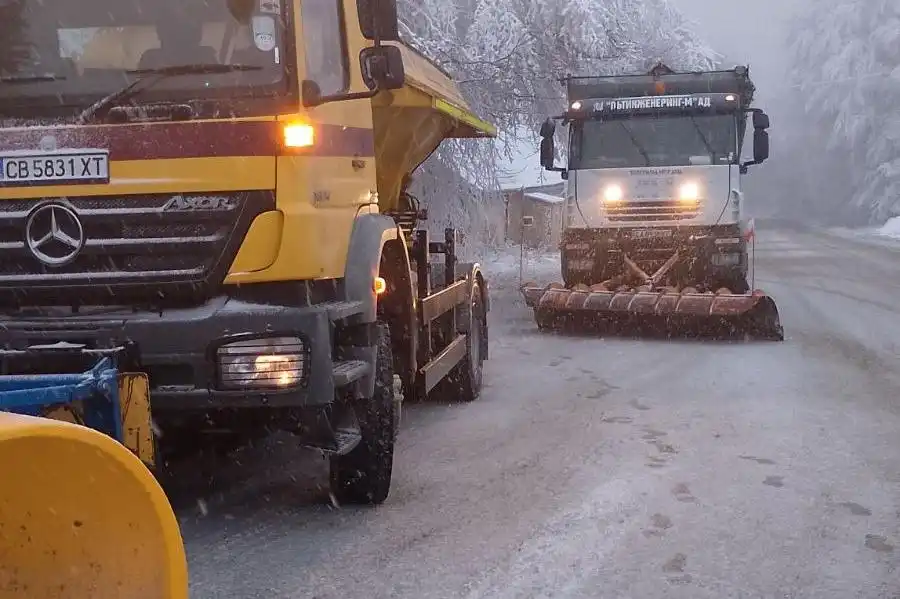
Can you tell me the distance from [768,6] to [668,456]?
234 ft

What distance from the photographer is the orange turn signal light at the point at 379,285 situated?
16.0 ft

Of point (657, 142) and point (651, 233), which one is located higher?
point (657, 142)

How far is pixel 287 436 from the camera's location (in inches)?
268

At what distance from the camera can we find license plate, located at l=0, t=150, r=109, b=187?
14.0ft

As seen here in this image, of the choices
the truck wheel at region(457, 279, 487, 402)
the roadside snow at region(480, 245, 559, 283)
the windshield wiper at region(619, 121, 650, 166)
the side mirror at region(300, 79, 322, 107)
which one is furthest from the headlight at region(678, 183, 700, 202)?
the side mirror at region(300, 79, 322, 107)

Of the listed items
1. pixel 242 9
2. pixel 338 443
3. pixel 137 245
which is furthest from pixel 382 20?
pixel 338 443

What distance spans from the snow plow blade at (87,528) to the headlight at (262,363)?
1.51m

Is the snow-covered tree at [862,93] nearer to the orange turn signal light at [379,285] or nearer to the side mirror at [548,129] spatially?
the side mirror at [548,129]

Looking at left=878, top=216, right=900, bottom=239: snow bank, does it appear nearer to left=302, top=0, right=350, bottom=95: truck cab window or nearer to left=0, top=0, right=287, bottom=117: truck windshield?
left=302, top=0, right=350, bottom=95: truck cab window

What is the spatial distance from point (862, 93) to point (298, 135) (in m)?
54.6

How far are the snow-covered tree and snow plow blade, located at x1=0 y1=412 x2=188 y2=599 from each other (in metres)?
52.4

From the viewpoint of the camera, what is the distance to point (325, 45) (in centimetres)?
486

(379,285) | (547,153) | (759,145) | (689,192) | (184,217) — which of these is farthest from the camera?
(547,153)

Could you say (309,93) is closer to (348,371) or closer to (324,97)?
(324,97)
